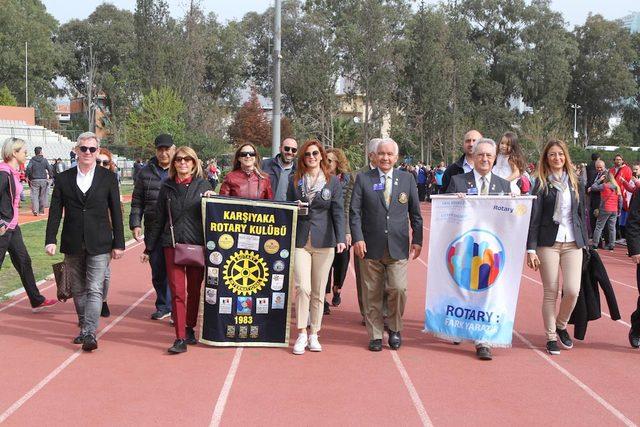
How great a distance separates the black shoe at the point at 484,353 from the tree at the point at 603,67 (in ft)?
216

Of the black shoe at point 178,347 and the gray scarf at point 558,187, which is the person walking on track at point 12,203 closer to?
the black shoe at point 178,347

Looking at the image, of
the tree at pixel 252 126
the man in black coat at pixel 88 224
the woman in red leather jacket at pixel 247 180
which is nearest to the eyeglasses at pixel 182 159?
the woman in red leather jacket at pixel 247 180

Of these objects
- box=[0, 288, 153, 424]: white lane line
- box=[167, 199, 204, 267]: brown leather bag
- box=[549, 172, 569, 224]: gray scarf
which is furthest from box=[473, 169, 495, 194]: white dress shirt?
box=[0, 288, 153, 424]: white lane line

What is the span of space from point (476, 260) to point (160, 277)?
142 inches

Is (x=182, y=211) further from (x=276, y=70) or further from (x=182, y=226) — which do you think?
(x=276, y=70)

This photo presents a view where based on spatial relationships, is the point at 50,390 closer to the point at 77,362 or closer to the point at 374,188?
the point at 77,362

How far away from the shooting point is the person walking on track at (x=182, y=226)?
24.4 feet

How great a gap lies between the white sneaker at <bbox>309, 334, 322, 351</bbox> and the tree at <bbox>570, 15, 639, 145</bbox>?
6634 cm

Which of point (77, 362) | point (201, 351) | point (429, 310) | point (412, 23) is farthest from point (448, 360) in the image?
point (412, 23)

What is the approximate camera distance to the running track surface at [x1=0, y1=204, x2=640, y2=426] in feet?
18.3

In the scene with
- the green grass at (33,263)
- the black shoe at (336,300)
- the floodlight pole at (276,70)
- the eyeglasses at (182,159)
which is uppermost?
the floodlight pole at (276,70)

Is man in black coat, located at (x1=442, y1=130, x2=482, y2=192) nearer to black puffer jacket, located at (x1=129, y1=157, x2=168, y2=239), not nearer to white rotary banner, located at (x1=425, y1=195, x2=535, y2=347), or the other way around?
white rotary banner, located at (x1=425, y1=195, x2=535, y2=347)

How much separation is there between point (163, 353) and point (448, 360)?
262cm

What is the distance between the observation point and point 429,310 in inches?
305
